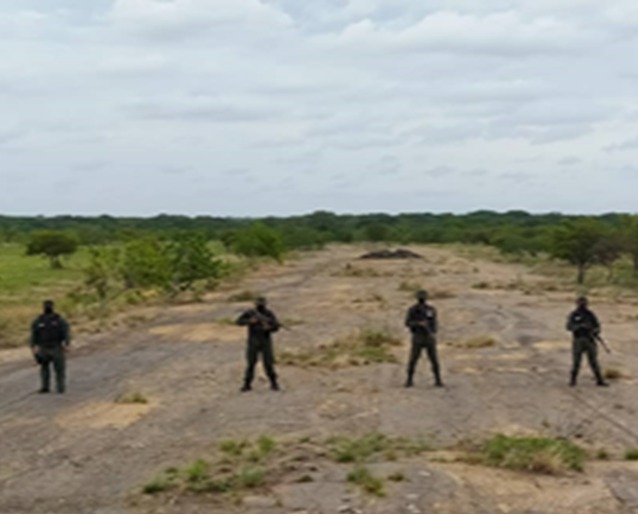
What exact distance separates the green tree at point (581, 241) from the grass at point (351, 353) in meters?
31.5

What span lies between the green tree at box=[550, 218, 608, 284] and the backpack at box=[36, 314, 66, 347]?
145 ft

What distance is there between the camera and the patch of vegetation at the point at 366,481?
42.1ft

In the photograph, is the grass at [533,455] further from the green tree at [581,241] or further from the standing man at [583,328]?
the green tree at [581,241]

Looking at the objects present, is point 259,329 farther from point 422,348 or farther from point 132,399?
point 422,348

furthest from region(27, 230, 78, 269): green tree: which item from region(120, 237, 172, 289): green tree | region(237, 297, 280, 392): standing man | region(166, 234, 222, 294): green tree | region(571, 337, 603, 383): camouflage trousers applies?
region(571, 337, 603, 383): camouflage trousers

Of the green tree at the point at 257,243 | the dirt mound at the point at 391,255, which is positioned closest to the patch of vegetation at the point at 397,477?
the green tree at the point at 257,243

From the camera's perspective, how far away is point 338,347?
2898 centimetres

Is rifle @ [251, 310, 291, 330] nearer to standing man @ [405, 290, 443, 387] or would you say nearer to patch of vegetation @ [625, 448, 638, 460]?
standing man @ [405, 290, 443, 387]

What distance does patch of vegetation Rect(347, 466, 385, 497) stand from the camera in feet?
42.1

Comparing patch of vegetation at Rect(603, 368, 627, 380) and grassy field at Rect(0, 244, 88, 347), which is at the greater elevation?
patch of vegetation at Rect(603, 368, 627, 380)

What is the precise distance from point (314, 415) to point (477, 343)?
12196 millimetres

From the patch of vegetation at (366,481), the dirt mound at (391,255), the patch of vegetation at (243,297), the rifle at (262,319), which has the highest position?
the rifle at (262,319)

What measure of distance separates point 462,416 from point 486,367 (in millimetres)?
7128

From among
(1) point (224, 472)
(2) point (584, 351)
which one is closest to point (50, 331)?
(1) point (224, 472)
